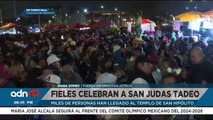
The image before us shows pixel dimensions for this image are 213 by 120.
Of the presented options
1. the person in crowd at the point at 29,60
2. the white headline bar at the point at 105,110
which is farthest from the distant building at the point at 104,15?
the white headline bar at the point at 105,110

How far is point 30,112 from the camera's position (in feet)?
19.1

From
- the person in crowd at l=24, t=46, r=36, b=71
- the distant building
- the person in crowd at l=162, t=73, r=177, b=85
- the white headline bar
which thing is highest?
the person in crowd at l=162, t=73, r=177, b=85

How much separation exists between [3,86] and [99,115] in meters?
1.91

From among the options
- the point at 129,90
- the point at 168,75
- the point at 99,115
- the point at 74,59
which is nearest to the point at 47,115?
the point at 99,115

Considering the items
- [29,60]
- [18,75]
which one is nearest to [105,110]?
[18,75]

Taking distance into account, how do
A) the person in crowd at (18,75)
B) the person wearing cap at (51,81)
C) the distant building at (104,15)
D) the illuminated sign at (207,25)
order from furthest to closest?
the distant building at (104,15)
the illuminated sign at (207,25)
the person in crowd at (18,75)
the person wearing cap at (51,81)

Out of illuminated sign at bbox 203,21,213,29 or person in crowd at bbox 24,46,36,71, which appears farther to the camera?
illuminated sign at bbox 203,21,213,29

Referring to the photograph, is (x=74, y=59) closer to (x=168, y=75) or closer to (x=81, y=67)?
(x=81, y=67)

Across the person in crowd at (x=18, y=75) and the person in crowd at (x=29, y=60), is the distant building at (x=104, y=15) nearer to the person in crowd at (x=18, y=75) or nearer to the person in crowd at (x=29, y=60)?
the person in crowd at (x=29, y=60)

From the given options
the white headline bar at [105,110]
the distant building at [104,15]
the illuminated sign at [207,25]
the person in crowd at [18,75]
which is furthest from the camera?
the distant building at [104,15]

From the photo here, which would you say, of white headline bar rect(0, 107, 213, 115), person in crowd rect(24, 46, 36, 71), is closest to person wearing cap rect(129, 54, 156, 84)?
white headline bar rect(0, 107, 213, 115)

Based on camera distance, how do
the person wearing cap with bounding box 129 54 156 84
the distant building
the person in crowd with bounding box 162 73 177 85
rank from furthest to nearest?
the distant building, the person wearing cap with bounding box 129 54 156 84, the person in crowd with bounding box 162 73 177 85

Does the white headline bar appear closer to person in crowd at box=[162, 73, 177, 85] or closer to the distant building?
person in crowd at box=[162, 73, 177, 85]

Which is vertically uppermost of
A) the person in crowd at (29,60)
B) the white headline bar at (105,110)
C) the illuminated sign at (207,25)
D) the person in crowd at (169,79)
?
the person in crowd at (169,79)
